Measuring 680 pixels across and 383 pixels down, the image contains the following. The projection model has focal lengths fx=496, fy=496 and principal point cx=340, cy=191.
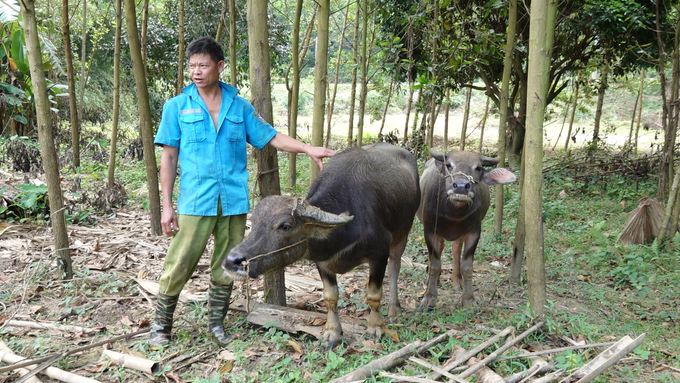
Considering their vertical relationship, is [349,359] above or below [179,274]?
below

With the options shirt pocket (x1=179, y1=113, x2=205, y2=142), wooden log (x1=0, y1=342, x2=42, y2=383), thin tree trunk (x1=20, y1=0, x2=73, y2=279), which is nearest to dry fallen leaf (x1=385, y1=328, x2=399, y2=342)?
shirt pocket (x1=179, y1=113, x2=205, y2=142)

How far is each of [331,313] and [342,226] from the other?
790 millimetres

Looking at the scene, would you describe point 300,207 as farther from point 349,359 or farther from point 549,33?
point 549,33

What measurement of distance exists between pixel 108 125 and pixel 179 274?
1731cm

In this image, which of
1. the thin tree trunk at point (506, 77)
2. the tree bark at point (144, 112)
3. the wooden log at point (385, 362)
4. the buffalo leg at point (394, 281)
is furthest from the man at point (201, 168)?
the thin tree trunk at point (506, 77)

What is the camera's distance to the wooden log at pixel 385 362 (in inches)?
126

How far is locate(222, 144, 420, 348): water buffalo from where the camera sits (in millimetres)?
3408

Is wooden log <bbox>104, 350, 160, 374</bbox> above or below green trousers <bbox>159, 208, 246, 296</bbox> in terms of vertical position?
below

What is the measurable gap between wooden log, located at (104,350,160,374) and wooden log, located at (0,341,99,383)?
270 mm

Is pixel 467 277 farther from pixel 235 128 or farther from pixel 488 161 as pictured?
pixel 235 128

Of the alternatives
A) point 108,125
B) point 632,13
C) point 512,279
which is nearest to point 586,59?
point 632,13

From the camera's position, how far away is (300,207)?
346 centimetres

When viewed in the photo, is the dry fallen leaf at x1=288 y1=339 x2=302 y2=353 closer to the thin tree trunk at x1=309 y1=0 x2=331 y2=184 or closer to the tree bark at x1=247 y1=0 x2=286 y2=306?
the tree bark at x1=247 y1=0 x2=286 y2=306

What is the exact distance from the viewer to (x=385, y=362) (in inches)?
133
